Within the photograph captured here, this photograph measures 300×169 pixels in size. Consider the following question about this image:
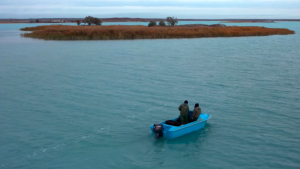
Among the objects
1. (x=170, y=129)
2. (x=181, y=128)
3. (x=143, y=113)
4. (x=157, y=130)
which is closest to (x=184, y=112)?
(x=181, y=128)

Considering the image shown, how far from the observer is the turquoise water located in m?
11.6

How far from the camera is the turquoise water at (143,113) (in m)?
11.6

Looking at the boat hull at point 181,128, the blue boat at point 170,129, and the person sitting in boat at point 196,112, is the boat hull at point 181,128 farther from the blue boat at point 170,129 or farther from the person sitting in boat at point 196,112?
the person sitting in boat at point 196,112

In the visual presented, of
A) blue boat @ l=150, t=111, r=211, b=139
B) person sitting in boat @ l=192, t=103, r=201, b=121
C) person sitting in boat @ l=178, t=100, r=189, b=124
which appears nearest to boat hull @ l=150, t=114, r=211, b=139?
blue boat @ l=150, t=111, r=211, b=139

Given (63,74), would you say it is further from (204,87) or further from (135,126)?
(135,126)

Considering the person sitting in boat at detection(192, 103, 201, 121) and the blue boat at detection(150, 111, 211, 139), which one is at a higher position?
the person sitting in boat at detection(192, 103, 201, 121)

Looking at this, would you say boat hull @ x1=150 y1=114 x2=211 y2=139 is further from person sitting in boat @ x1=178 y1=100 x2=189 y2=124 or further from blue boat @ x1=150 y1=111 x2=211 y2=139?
person sitting in boat @ x1=178 y1=100 x2=189 y2=124

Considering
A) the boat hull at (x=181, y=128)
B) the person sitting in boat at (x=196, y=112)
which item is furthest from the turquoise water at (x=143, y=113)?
the person sitting in boat at (x=196, y=112)

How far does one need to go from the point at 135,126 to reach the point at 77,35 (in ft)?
138

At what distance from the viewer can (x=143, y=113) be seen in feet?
52.7

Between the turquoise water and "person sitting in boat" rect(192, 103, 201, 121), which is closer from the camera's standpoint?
the turquoise water

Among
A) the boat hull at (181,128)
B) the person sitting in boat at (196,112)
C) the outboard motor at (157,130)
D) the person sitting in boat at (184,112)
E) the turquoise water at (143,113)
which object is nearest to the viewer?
the turquoise water at (143,113)

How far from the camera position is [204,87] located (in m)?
21.1

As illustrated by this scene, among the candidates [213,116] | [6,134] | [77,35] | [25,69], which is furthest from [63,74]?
[77,35]
